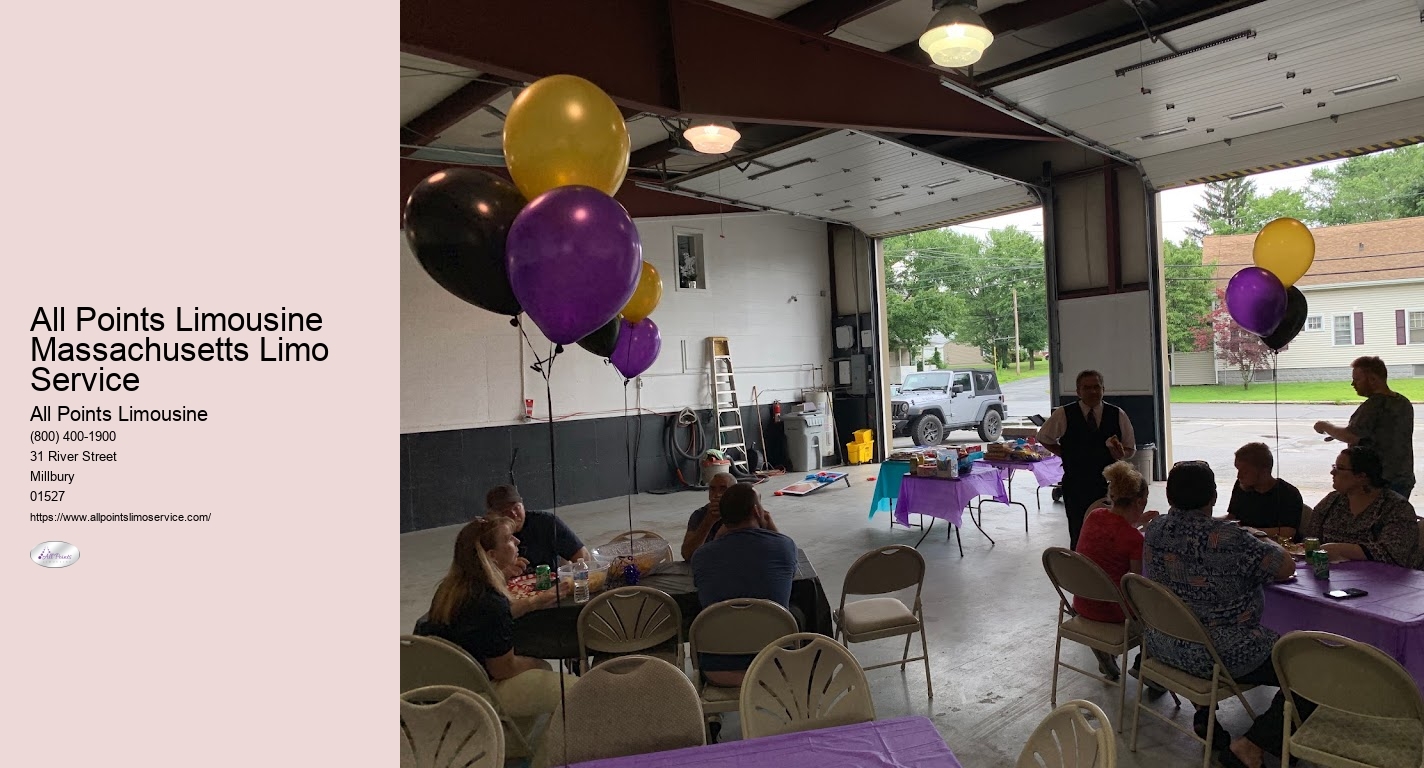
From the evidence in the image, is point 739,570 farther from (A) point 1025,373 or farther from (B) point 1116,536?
(A) point 1025,373

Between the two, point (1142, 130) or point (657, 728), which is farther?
point (1142, 130)

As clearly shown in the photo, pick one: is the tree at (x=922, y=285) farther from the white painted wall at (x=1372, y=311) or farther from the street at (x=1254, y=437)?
the white painted wall at (x=1372, y=311)

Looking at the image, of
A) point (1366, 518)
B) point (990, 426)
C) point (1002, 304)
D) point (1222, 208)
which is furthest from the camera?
point (1222, 208)

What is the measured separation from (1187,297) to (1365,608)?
85.1 feet

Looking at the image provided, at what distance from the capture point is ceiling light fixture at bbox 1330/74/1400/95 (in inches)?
239

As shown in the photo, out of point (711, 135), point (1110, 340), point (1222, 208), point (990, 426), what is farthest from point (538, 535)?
point (1222, 208)

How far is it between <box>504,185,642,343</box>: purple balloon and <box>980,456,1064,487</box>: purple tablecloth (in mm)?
5339

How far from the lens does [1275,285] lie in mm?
4496

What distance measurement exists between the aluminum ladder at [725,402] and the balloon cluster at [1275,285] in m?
7.05

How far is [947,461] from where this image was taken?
20.7ft
